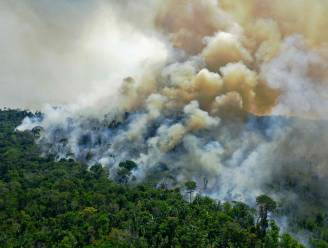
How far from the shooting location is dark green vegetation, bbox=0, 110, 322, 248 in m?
82.3

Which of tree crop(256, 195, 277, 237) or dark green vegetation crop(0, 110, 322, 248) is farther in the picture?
tree crop(256, 195, 277, 237)

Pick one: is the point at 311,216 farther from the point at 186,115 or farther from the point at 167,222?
the point at 186,115

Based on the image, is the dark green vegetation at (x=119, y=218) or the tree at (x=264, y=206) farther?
the tree at (x=264, y=206)

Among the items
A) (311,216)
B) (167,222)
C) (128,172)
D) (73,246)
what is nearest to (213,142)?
(128,172)

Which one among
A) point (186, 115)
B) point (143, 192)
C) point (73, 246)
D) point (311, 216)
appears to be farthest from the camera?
point (186, 115)

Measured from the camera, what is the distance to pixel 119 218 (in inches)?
3627

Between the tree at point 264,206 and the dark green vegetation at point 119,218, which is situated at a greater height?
the tree at point 264,206

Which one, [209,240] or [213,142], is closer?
[209,240]

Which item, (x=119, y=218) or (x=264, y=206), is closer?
(x=119, y=218)

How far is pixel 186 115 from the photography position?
454ft

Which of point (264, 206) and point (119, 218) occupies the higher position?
point (264, 206)

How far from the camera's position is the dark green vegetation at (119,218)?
8231 centimetres

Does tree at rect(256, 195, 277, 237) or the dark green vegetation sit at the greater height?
tree at rect(256, 195, 277, 237)

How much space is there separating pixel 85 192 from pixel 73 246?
2904 centimetres
